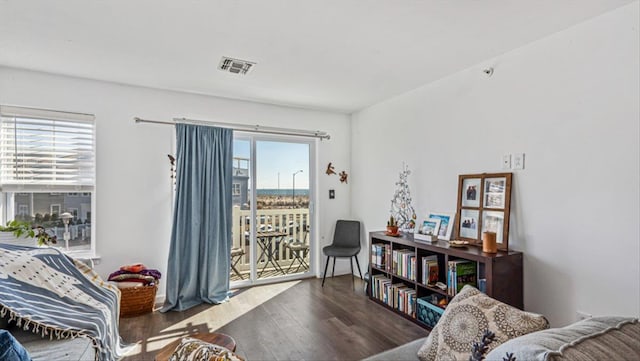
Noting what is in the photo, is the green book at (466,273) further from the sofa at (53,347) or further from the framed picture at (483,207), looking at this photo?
the sofa at (53,347)

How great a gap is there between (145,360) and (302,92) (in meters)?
2.92

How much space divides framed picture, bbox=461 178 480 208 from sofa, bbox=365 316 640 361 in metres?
1.88

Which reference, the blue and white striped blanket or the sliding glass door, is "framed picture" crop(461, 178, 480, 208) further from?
the blue and white striped blanket

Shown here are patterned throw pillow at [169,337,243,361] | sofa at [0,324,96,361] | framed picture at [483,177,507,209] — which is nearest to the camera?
patterned throw pillow at [169,337,243,361]

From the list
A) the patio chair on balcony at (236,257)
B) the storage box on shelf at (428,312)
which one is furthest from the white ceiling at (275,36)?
the storage box on shelf at (428,312)

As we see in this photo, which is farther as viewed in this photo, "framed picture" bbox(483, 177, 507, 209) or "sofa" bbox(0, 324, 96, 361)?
"framed picture" bbox(483, 177, 507, 209)

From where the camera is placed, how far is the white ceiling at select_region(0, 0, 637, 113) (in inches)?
78.8

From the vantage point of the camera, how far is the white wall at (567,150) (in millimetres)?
1999

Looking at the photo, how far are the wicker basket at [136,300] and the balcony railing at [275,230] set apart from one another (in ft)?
3.44

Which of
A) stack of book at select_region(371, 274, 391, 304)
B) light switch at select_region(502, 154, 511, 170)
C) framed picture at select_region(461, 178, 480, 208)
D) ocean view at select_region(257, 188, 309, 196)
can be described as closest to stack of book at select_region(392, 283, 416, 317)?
stack of book at select_region(371, 274, 391, 304)

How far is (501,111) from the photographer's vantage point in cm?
270

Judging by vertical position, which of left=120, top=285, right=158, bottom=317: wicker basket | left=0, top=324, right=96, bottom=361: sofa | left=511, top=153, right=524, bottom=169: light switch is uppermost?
left=511, top=153, right=524, bottom=169: light switch

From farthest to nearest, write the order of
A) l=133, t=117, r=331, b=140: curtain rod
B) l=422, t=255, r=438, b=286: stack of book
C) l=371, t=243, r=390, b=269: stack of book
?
l=133, t=117, r=331, b=140: curtain rod, l=371, t=243, r=390, b=269: stack of book, l=422, t=255, r=438, b=286: stack of book

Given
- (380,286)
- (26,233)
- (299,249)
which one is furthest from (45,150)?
(380,286)
